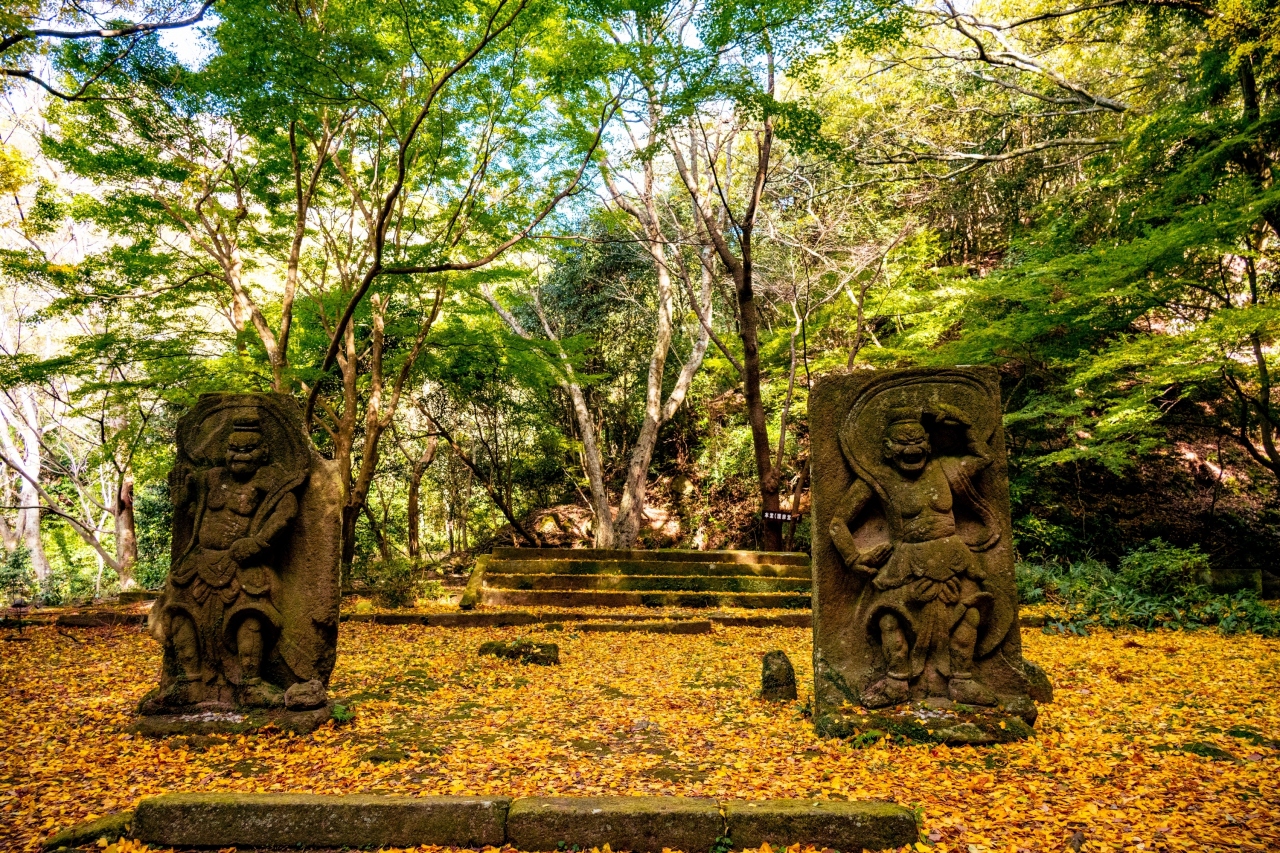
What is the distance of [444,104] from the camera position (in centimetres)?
Result: 909

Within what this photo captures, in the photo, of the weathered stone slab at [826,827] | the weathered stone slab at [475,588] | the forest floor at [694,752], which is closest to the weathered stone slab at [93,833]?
the forest floor at [694,752]

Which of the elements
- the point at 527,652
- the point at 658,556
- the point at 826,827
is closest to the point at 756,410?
the point at 658,556

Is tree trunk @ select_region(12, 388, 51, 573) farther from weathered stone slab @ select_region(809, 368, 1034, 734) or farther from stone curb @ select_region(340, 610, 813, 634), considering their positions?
weathered stone slab @ select_region(809, 368, 1034, 734)

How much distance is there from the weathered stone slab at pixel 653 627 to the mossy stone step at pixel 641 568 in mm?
2412

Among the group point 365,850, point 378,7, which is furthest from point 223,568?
point 378,7

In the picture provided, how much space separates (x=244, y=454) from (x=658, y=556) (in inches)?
331

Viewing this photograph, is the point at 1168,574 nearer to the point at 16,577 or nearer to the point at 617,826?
the point at 617,826

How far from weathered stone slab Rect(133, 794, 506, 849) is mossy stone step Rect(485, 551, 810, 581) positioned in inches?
317

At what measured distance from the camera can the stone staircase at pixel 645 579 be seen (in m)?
10.5

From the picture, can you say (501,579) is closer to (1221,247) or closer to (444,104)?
(444,104)

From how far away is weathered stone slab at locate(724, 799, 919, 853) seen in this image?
9.43 ft

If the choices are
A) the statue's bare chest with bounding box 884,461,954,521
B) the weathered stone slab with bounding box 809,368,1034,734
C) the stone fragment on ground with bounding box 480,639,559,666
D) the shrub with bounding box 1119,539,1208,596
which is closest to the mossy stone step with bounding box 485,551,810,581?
the stone fragment on ground with bounding box 480,639,559,666

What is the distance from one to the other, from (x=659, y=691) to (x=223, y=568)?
3.47 metres

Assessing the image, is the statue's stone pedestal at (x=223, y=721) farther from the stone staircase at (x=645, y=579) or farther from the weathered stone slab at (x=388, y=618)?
the stone staircase at (x=645, y=579)
